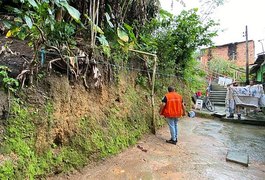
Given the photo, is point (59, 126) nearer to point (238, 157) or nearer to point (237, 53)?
point (238, 157)

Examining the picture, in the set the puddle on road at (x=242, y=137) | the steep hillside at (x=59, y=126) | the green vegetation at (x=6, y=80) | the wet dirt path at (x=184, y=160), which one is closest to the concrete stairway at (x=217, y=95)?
the puddle on road at (x=242, y=137)

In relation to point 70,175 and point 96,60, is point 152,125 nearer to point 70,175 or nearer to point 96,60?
point 96,60

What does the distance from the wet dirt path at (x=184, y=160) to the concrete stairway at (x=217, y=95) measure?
10300mm

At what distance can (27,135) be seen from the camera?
136 inches

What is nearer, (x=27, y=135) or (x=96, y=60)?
(x=27, y=135)

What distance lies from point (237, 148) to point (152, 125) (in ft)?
8.28

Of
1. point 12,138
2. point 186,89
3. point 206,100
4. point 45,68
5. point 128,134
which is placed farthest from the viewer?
point 206,100

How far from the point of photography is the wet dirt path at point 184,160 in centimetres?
435

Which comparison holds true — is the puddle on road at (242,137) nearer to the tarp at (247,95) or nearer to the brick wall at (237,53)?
the tarp at (247,95)

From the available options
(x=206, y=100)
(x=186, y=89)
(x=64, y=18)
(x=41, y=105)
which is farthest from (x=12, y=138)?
(x=206, y=100)

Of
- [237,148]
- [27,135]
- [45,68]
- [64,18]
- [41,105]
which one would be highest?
[64,18]

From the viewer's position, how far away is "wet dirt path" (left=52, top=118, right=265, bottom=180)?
4348mm

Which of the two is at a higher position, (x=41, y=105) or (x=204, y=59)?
(x=204, y=59)

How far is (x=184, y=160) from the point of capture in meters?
5.29
